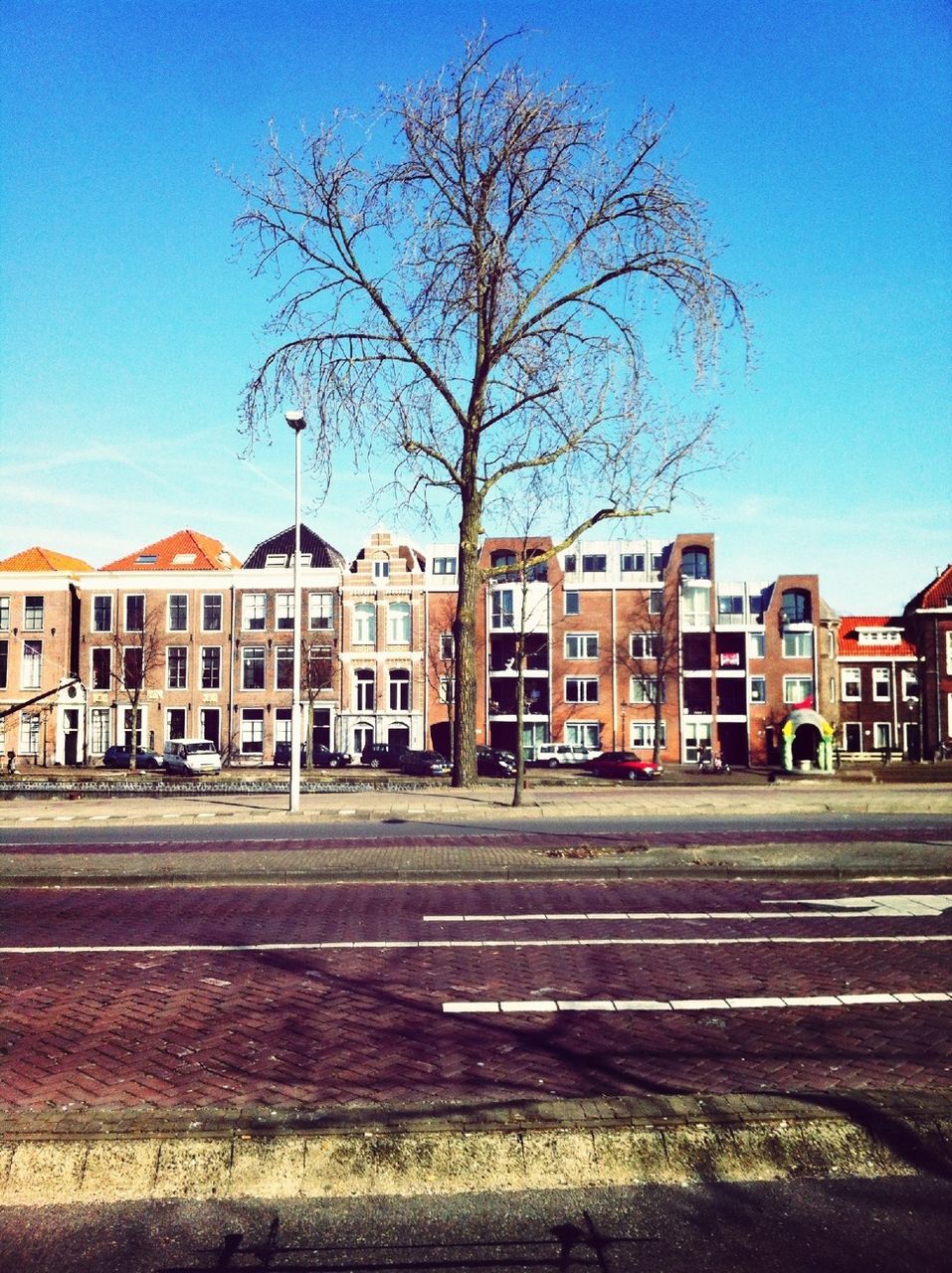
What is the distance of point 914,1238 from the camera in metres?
3.61

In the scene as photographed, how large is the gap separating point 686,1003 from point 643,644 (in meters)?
53.3

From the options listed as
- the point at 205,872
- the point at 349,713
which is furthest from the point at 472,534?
the point at 349,713

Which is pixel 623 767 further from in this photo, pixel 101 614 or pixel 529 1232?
Result: pixel 529 1232

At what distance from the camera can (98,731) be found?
191 ft

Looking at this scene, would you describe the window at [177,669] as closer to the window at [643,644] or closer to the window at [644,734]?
the window at [643,644]

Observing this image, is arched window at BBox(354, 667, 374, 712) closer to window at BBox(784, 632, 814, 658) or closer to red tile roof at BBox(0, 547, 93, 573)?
red tile roof at BBox(0, 547, 93, 573)

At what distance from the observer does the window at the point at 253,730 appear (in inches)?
2244

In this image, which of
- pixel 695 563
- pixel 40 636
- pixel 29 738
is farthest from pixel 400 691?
pixel 40 636

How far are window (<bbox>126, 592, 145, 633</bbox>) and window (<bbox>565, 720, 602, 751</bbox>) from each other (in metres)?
27.8

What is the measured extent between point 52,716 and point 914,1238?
60.6 metres

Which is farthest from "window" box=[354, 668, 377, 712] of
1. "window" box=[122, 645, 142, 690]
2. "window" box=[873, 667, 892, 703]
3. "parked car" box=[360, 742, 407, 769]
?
"window" box=[873, 667, 892, 703]

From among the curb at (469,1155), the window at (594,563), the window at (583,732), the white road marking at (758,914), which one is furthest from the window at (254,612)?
the curb at (469,1155)

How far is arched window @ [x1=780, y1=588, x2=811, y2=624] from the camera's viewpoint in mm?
59844

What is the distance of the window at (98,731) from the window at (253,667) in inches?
362
